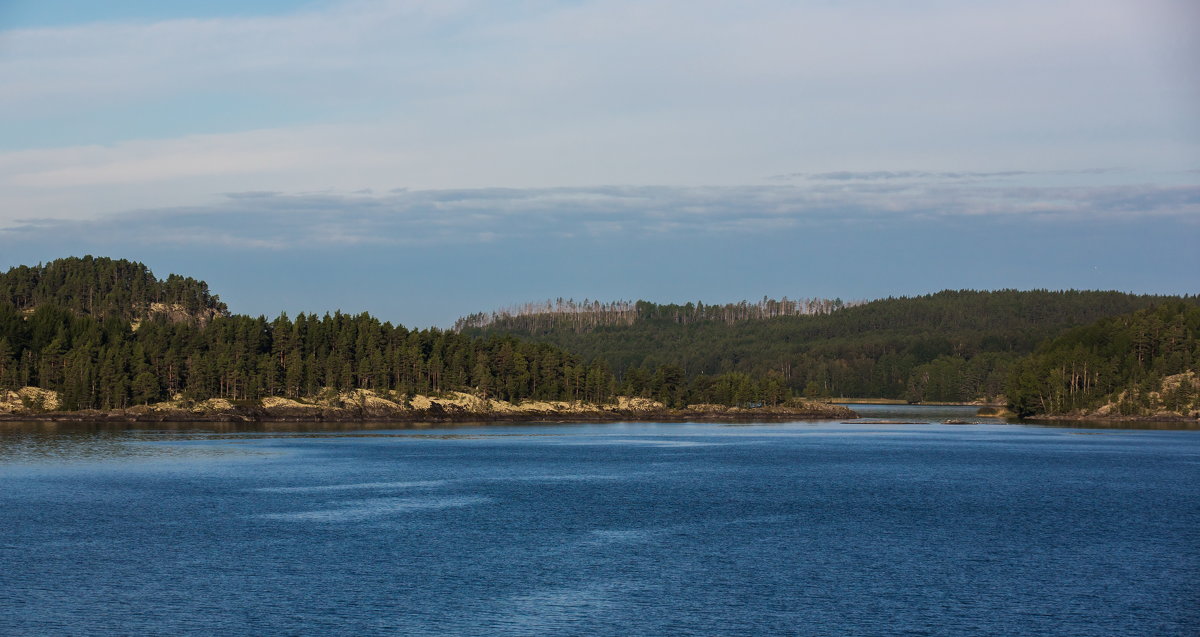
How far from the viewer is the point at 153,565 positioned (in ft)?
A: 137

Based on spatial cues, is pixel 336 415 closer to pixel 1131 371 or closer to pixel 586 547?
pixel 586 547

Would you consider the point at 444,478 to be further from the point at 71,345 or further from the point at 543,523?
the point at 71,345

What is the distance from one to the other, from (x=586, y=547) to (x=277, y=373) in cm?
13309

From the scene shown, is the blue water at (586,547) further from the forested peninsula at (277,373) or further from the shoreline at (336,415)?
the forested peninsula at (277,373)

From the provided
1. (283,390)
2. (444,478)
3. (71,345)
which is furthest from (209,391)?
(444,478)

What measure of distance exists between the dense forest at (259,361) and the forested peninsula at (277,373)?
0.22 metres

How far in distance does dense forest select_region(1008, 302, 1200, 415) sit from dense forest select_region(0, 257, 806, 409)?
8208cm

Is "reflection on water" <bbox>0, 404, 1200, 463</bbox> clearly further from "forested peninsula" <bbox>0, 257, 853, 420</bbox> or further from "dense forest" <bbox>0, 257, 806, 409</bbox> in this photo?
"dense forest" <bbox>0, 257, 806, 409</bbox>

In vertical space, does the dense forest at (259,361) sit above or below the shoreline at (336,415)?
above

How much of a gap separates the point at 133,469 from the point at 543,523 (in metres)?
41.7

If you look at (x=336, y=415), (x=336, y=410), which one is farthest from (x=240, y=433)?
(x=336, y=410)

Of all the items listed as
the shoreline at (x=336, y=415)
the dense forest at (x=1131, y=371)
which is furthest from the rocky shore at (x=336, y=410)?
the dense forest at (x=1131, y=371)

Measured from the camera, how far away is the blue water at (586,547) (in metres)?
34.2

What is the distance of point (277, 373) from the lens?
6678 inches
